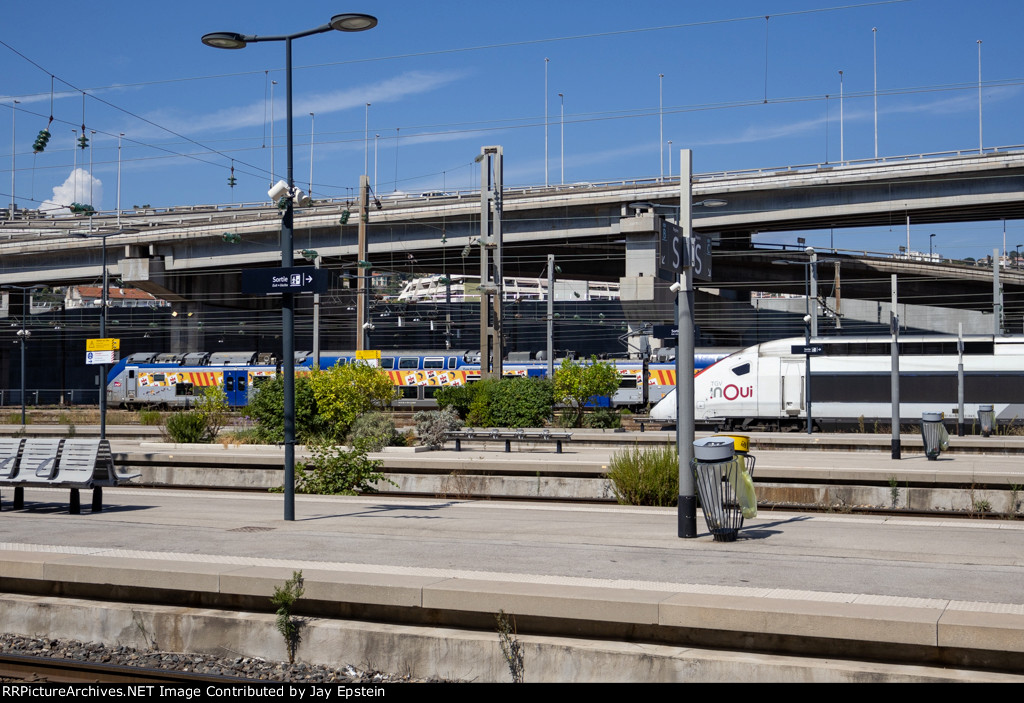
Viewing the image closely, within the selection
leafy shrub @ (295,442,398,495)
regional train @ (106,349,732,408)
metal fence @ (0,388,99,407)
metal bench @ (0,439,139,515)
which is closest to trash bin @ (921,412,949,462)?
leafy shrub @ (295,442,398,495)

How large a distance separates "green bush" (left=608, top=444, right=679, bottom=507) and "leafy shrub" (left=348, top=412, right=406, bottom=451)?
35.4 feet

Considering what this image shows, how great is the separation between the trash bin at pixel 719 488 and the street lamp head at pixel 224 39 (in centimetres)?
802

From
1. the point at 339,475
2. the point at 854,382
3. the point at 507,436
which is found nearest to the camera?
the point at 339,475

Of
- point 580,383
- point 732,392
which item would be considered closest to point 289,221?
point 580,383

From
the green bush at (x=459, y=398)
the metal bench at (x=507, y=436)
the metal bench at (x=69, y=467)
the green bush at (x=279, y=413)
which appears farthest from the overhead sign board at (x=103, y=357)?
the metal bench at (x=69, y=467)

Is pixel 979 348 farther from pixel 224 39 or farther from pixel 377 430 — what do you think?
pixel 224 39

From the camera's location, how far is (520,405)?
3275 cm

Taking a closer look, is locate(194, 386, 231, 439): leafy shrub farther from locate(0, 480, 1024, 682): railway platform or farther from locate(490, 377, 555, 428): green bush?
locate(0, 480, 1024, 682): railway platform

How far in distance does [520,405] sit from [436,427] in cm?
652

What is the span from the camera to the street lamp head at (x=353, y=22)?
1247 centimetres

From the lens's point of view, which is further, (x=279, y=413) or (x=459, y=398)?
(x=459, y=398)

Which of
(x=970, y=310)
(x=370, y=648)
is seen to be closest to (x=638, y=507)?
(x=370, y=648)

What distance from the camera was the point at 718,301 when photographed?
6838 centimetres

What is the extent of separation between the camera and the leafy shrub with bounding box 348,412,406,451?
83.3ft
